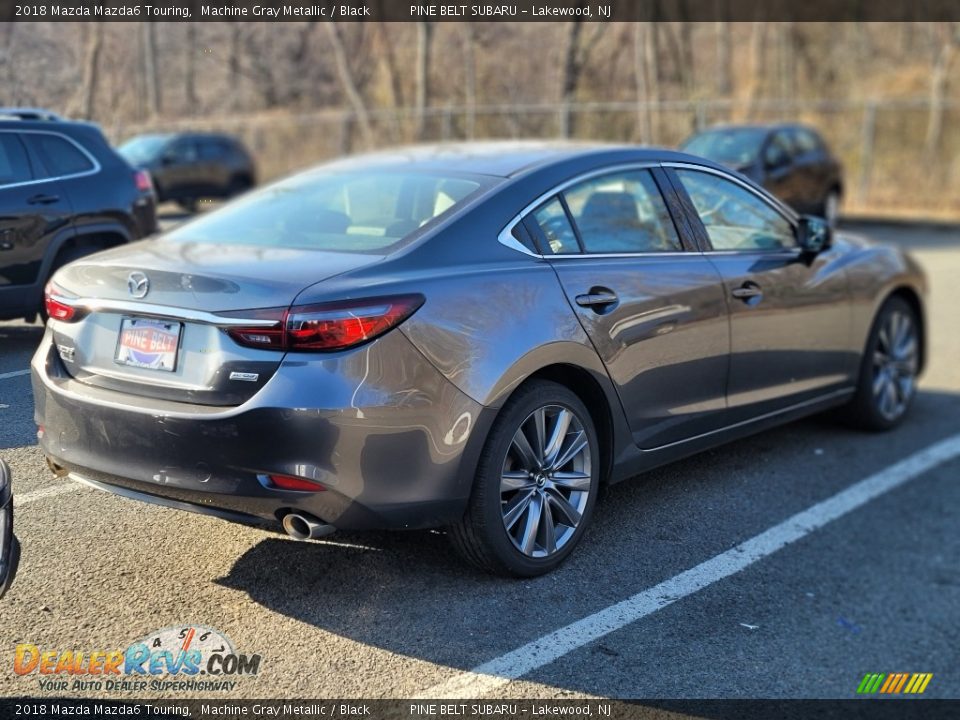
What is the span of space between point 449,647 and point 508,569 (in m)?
0.46

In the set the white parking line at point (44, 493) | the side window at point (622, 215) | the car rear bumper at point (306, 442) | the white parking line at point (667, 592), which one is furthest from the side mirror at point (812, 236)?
the white parking line at point (44, 493)

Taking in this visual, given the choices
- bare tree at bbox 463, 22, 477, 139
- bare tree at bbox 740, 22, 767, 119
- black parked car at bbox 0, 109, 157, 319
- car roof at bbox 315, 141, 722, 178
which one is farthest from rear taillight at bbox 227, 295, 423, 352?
bare tree at bbox 740, 22, 767, 119

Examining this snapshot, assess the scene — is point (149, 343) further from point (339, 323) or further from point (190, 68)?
point (190, 68)

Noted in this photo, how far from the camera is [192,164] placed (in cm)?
1460

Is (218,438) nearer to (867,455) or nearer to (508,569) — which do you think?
(508,569)

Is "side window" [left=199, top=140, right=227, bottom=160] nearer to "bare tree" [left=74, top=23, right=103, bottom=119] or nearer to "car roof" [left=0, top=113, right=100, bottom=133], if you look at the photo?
"bare tree" [left=74, top=23, right=103, bottom=119]

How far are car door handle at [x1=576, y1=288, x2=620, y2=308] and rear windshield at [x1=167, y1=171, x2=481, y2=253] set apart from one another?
608 millimetres

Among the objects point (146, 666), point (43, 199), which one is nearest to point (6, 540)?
point (146, 666)

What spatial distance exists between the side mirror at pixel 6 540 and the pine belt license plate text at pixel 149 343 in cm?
62

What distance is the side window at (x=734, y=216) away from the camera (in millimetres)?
5066

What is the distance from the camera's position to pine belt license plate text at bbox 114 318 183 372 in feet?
11.4

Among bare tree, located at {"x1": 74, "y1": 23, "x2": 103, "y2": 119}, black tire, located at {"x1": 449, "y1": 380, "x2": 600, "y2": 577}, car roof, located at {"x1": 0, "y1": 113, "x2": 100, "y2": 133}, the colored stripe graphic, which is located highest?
bare tree, located at {"x1": 74, "y1": 23, "x2": 103, "y2": 119}
